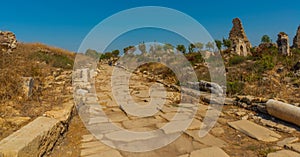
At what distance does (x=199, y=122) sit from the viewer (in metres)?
3.66

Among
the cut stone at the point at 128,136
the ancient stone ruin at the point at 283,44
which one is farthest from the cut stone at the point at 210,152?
the ancient stone ruin at the point at 283,44

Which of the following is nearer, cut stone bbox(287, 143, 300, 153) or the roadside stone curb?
the roadside stone curb

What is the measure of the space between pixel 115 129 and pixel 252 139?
6.60 ft

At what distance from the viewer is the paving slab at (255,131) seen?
299cm

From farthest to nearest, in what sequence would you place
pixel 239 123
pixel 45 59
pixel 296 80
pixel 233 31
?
pixel 233 31 → pixel 45 59 → pixel 296 80 → pixel 239 123

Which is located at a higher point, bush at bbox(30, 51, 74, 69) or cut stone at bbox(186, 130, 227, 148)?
bush at bbox(30, 51, 74, 69)

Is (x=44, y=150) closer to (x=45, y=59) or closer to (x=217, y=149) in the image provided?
(x=217, y=149)

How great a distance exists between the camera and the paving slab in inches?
118

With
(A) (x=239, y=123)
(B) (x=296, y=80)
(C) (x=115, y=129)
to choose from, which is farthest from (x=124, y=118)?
(B) (x=296, y=80)

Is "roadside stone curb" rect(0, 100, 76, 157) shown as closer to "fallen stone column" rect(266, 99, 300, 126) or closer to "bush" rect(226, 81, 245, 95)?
"fallen stone column" rect(266, 99, 300, 126)

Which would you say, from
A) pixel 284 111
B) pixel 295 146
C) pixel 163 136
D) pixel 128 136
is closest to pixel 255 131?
pixel 295 146

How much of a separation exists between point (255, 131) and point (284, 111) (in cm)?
77

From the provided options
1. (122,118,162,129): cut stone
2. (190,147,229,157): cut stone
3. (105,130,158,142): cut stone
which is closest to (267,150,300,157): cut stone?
(190,147,229,157): cut stone

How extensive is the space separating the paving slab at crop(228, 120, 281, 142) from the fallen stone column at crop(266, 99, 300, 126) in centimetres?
50
